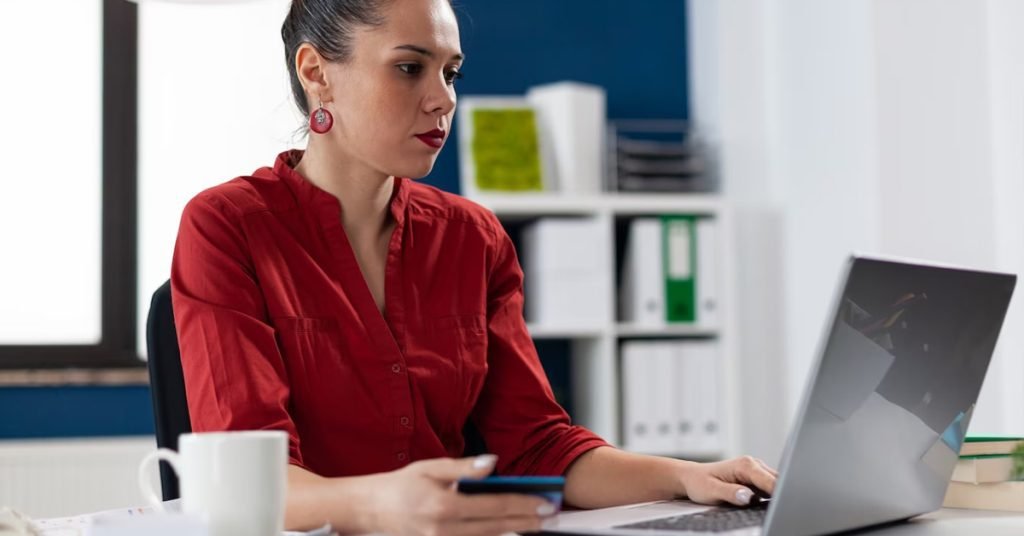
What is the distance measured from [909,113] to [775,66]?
0.60 metres

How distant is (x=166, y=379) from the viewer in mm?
1380

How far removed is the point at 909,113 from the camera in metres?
2.99

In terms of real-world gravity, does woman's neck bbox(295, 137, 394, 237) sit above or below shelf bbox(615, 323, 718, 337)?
above

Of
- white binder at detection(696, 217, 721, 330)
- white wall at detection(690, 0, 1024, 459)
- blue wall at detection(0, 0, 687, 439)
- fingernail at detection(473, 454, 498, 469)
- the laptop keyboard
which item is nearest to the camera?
fingernail at detection(473, 454, 498, 469)

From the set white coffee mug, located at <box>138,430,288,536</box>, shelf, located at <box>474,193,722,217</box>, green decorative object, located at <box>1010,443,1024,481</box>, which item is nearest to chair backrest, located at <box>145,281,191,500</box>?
white coffee mug, located at <box>138,430,288,536</box>

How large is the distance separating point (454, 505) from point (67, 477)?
8.01 ft

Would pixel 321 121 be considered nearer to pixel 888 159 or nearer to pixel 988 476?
pixel 988 476

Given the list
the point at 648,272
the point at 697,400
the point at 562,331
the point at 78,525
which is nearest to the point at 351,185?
the point at 78,525

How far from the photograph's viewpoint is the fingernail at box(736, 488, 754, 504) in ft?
3.94

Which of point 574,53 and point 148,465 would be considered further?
point 574,53

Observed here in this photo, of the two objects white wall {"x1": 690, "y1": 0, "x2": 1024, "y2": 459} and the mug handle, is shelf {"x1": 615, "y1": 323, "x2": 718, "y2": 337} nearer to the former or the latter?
white wall {"x1": 690, "y1": 0, "x2": 1024, "y2": 459}

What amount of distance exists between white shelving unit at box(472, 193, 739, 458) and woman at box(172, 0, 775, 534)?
1480mm

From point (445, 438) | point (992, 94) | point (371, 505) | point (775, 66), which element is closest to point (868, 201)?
point (992, 94)

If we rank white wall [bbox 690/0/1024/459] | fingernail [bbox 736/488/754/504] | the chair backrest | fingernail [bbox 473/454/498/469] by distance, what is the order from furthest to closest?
white wall [bbox 690/0/1024/459] → the chair backrest → fingernail [bbox 736/488/754/504] → fingernail [bbox 473/454/498/469]
